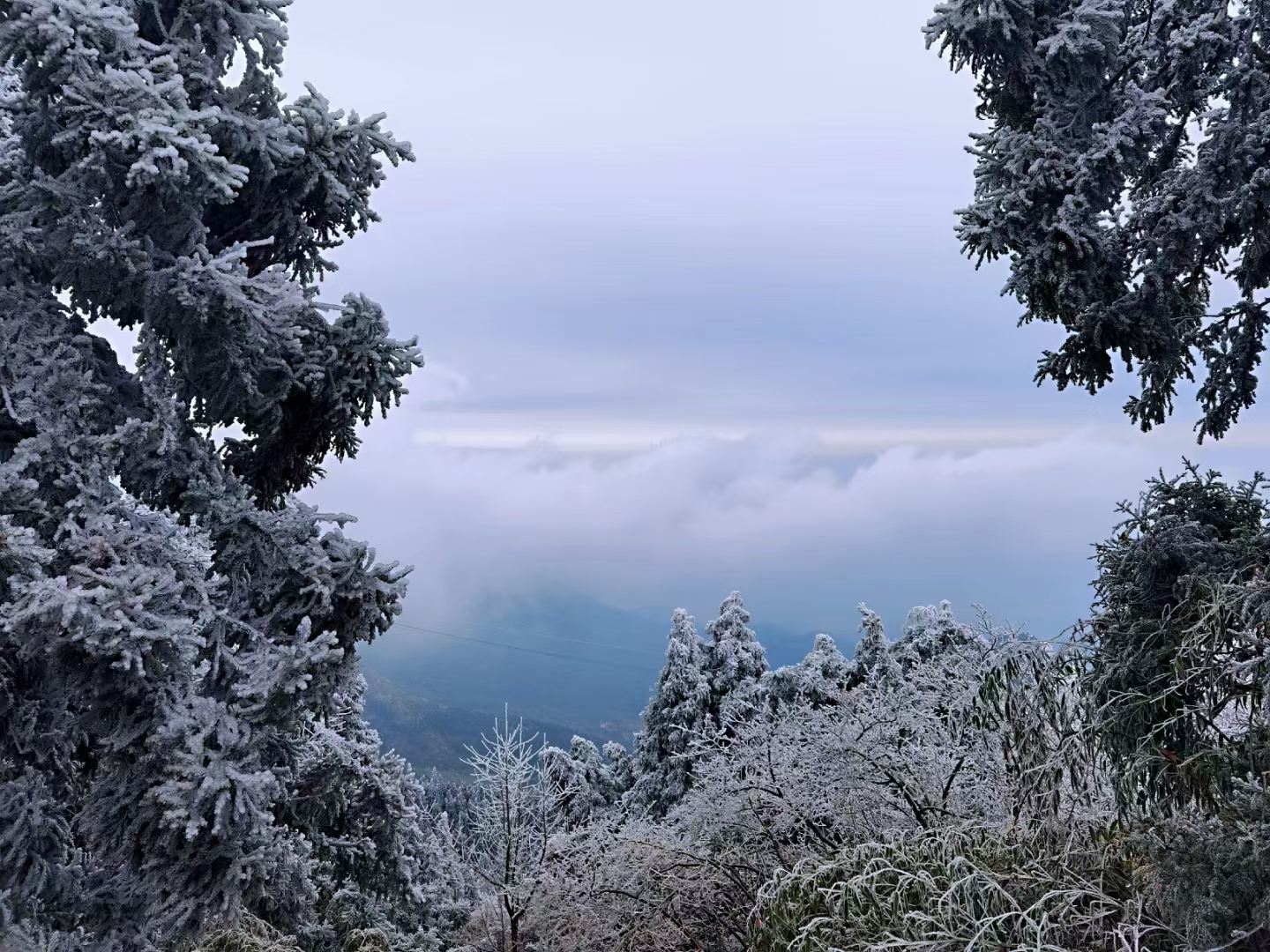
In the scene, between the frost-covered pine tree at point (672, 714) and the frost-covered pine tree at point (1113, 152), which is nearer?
the frost-covered pine tree at point (1113, 152)

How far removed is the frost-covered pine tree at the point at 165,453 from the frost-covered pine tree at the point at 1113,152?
4.68 meters

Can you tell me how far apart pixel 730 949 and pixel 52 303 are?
743cm

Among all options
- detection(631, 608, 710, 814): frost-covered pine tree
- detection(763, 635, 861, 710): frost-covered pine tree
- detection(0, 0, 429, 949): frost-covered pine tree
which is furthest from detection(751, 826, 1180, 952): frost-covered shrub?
detection(631, 608, 710, 814): frost-covered pine tree

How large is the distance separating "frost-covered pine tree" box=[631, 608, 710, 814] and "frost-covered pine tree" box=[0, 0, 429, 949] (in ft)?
36.2

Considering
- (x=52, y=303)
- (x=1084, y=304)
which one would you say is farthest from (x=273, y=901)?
(x=1084, y=304)

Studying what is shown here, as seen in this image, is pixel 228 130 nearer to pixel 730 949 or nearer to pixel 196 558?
pixel 196 558

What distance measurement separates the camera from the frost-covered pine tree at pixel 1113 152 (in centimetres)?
686

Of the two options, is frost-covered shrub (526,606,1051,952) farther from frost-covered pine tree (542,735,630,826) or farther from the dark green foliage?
frost-covered pine tree (542,735,630,826)

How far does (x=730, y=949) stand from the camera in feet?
27.8

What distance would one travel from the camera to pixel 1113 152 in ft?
22.7

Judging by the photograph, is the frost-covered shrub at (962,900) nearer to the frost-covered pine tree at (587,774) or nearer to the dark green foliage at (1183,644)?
the dark green foliage at (1183,644)

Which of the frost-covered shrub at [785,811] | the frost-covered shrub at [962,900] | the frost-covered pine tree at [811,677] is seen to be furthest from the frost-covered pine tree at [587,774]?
the frost-covered shrub at [962,900]

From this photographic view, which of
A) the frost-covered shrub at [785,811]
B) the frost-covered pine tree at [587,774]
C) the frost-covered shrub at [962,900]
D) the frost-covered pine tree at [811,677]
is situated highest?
the frost-covered pine tree at [811,677]

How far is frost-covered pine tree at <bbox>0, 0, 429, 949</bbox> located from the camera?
20.3 feet
